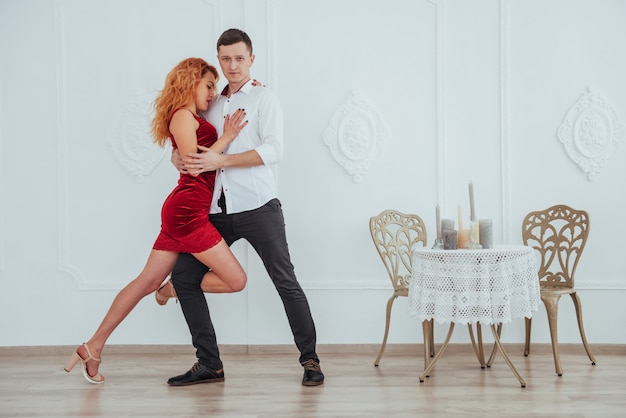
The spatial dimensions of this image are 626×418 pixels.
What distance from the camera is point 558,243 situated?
4.02 metres

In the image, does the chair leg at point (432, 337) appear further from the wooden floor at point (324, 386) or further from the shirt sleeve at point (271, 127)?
the shirt sleeve at point (271, 127)

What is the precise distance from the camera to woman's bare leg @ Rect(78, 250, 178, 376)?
347 cm

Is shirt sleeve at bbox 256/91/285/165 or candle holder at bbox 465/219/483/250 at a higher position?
shirt sleeve at bbox 256/91/285/165

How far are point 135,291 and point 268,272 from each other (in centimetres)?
73

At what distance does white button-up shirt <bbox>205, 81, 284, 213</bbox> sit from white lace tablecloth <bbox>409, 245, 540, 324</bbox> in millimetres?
908

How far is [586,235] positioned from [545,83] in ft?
3.37

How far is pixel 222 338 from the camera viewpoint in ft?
14.0

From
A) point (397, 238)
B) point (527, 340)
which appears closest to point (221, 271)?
point (397, 238)

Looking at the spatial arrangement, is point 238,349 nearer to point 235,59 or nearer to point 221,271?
point 221,271

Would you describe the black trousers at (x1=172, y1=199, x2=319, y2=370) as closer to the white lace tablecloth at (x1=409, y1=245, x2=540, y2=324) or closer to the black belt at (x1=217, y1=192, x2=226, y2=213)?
the black belt at (x1=217, y1=192, x2=226, y2=213)

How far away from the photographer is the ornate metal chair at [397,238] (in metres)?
3.95

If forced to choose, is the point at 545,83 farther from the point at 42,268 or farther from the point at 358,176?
the point at 42,268

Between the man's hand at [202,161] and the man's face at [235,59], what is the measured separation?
1.41ft

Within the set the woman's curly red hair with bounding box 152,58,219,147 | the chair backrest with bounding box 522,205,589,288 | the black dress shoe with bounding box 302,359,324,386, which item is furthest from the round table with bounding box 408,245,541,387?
the woman's curly red hair with bounding box 152,58,219,147
